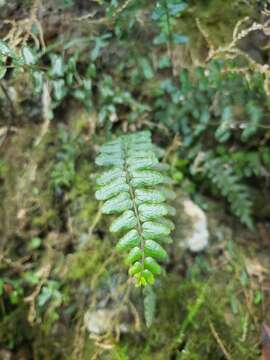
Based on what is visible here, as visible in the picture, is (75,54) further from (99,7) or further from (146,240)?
(146,240)

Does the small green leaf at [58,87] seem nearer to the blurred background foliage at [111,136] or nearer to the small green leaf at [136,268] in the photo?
the blurred background foliage at [111,136]

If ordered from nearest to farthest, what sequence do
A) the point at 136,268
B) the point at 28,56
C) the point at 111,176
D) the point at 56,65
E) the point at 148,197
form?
the point at 136,268 < the point at 148,197 < the point at 111,176 < the point at 28,56 < the point at 56,65

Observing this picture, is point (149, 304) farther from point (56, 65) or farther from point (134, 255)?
point (56, 65)

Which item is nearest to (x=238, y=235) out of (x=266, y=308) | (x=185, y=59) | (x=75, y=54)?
(x=266, y=308)

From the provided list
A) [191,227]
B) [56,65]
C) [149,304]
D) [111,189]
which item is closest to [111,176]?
[111,189]

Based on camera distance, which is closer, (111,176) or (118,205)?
(118,205)

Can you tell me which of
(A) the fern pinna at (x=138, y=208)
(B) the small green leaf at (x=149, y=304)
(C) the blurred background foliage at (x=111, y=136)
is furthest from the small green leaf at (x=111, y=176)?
(C) the blurred background foliage at (x=111, y=136)
